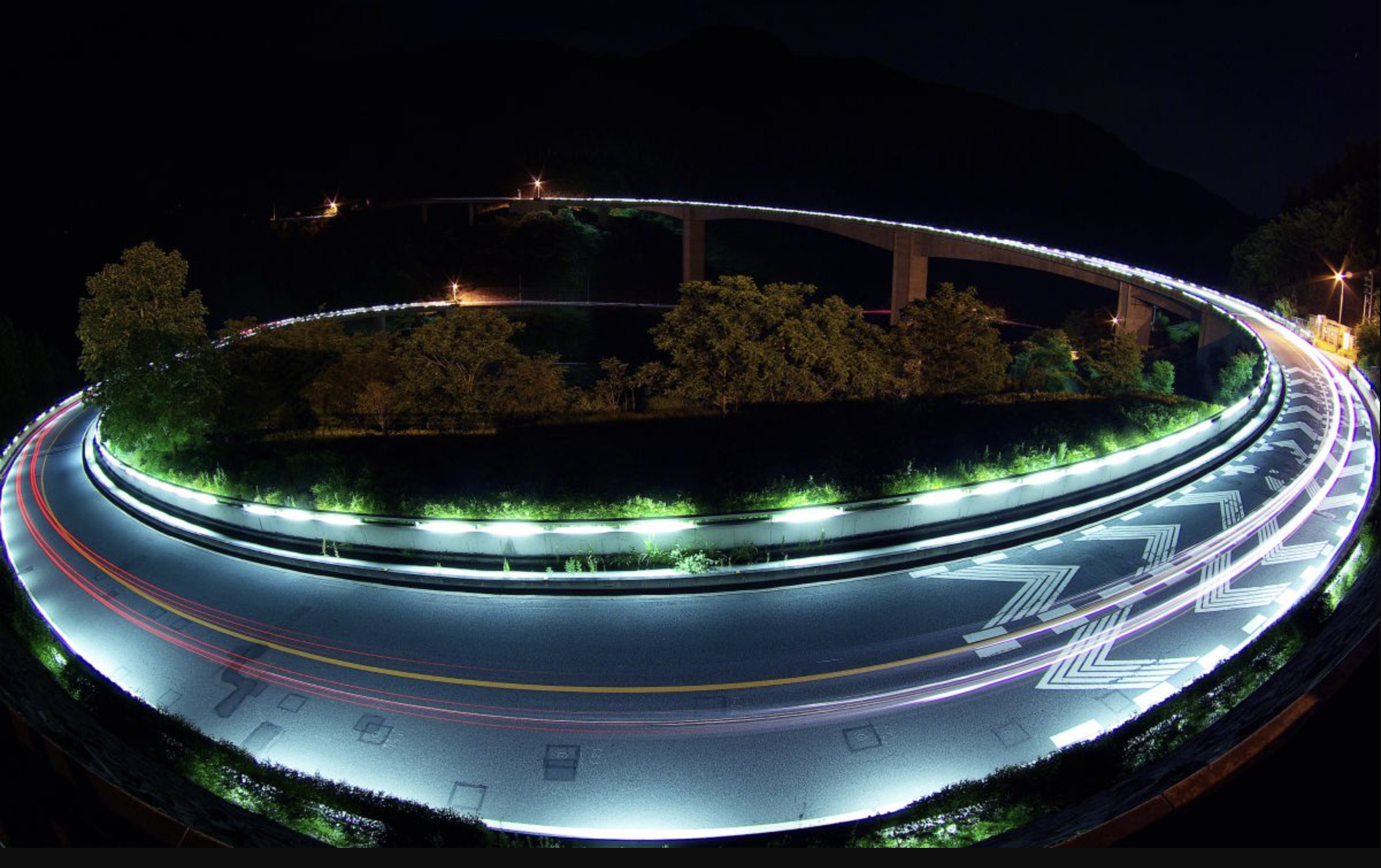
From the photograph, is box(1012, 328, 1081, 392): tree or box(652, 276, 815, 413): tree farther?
box(1012, 328, 1081, 392): tree

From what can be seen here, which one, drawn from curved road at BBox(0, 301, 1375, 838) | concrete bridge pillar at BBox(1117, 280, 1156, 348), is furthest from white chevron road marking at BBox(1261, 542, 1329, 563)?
concrete bridge pillar at BBox(1117, 280, 1156, 348)

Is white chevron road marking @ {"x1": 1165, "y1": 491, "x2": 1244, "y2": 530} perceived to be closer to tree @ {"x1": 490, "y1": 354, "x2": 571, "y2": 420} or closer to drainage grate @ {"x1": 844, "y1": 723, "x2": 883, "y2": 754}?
drainage grate @ {"x1": 844, "y1": 723, "x2": 883, "y2": 754}

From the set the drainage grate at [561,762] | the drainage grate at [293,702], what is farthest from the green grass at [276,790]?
the drainage grate at [561,762]

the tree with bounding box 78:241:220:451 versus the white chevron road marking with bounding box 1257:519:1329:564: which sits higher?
the tree with bounding box 78:241:220:451

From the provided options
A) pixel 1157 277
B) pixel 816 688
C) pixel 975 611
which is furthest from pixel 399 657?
pixel 1157 277

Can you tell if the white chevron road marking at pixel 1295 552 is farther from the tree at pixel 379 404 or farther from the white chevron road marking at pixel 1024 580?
the tree at pixel 379 404

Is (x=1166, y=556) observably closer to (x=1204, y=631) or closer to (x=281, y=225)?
(x=1204, y=631)

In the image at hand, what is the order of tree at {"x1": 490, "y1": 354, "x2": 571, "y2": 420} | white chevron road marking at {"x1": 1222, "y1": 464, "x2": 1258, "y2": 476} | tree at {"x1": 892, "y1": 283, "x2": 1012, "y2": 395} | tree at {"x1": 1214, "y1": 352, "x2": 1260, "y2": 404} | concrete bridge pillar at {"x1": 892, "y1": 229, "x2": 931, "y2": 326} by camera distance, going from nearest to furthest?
white chevron road marking at {"x1": 1222, "y1": 464, "x2": 1258, "y2": 476}
tree at {"x1": 490, "y1": 354, "x2": 571, "y2": 420}
tree at {"x1": 1214, "y1": 352, "x2": 1260, "y2": 404}
tree at {"x1": 892, "y1": 283, "x2": 1012, "y2": 395}
concrete bridge pillar at {"x1": 892, "y1": 229, "x2": 931, "y2": 326}
